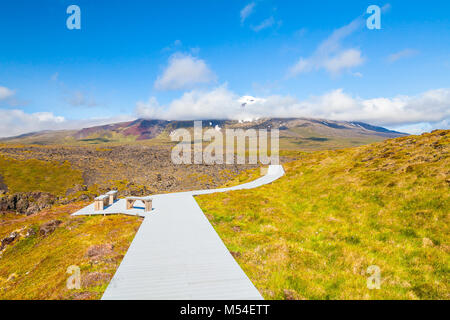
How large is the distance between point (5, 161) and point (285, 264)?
9378cm

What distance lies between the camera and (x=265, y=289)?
7738 mm

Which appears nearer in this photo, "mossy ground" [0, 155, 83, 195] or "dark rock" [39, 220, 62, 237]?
"dark rock" [39, 220, 62, 237]

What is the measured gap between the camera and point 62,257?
12.4 meters

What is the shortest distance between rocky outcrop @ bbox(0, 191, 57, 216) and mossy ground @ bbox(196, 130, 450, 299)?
3768 cm

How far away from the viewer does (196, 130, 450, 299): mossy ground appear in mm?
8031

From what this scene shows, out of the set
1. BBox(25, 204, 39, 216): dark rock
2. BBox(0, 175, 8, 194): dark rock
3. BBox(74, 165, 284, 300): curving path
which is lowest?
BBox(25, 204, 39, 216): dark rock

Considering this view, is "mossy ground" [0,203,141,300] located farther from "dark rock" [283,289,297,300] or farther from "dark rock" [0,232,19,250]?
"dark rock" [283,289,297,300]

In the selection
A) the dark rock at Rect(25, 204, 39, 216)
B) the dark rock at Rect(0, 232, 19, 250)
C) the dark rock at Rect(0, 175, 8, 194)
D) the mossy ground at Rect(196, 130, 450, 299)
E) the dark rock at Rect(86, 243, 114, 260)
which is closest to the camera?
the mossy ground at Rect(196, 130, 450, 299)

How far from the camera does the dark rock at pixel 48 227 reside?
60.2 feet

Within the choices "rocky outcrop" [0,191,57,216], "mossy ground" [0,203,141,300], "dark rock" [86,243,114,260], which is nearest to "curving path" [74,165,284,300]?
"mossy ground" [0,203,141,300]

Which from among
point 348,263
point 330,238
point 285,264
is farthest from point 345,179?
point 285,264

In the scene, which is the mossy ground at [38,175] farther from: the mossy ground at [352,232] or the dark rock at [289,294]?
the dark rock at [289,294]

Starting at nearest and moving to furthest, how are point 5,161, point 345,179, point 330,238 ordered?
1. point 330,238
2. point 345,179
3. point 5,161
